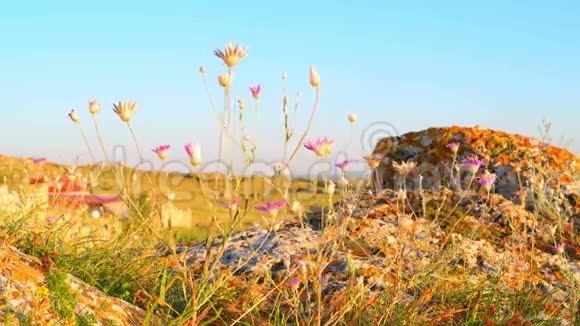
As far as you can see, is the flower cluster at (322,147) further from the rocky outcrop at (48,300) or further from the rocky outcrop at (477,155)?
the rocky outcrop at (477,155)

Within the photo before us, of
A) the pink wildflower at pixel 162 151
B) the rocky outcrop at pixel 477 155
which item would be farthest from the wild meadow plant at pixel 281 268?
the rocky outcrop at pixel 477 155

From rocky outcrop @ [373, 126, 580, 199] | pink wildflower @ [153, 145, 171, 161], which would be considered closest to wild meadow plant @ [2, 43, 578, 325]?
pink wildflower @ [153, 145, 171, 161]

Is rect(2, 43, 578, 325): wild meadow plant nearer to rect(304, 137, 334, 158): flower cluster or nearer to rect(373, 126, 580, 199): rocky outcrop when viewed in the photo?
rect(304, 137, 334, 158): flower cluster

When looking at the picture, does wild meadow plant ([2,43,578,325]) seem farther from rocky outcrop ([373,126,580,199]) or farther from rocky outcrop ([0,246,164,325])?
rocky outcrop ([373,126,580,199])

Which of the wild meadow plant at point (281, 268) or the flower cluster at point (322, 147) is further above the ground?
the flower cluster at point (322, 147)

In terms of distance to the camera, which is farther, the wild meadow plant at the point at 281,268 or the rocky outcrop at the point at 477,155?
the rocky outcrop at the point at 477,155

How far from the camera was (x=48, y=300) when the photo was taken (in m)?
3.21

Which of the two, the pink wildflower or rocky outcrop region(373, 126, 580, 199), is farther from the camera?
rocky outcrop region(373, 126, 580, 199)

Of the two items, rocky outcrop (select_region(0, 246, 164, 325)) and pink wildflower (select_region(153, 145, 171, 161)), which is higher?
Result: pink wildflower (select_region(153, 145, 171, 161))

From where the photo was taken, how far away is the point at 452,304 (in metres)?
4.47

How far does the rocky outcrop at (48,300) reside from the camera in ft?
10.1

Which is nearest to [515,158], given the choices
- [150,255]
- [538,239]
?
[538,239]

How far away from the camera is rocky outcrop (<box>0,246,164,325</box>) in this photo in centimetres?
309

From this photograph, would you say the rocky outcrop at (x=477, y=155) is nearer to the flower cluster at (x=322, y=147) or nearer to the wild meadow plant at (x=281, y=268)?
the wild meadow plant at (x=281, y=268)
